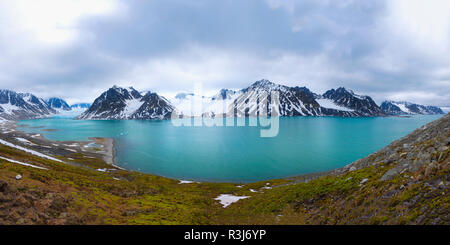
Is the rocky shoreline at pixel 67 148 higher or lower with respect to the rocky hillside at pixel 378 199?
lower

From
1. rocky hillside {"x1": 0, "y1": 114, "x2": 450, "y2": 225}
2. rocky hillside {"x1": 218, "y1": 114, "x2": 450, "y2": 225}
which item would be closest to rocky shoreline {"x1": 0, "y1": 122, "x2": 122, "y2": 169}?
rocky hillside {"x1": 0, "y1": 114, "x2": 450, "y2": 225}

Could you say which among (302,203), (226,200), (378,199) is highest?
(378,199)

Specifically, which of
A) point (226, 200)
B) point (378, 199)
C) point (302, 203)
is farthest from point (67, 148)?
point (378, 199)

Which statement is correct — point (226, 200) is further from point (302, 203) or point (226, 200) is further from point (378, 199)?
point (378, 199)

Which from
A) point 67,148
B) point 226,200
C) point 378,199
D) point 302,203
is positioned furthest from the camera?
point 67,148

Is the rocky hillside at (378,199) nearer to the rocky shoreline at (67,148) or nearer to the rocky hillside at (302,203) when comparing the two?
the rocky hillside at (302,203)

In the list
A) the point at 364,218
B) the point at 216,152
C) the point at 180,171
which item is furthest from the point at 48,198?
the point at 216,152

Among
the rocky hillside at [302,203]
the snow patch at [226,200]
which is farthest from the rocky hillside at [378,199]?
the snow patch at [226,200]

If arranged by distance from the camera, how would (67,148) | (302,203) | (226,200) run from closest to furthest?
(302,203)
(226,200)
(67,148)

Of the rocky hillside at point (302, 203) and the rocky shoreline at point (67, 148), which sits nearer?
the rocky hillside at point (302, 203)

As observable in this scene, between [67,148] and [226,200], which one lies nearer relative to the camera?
[226,200]

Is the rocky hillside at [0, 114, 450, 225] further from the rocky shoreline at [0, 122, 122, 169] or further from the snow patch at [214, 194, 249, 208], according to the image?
the rocky shoreline at [0, 122, 122, 169]
